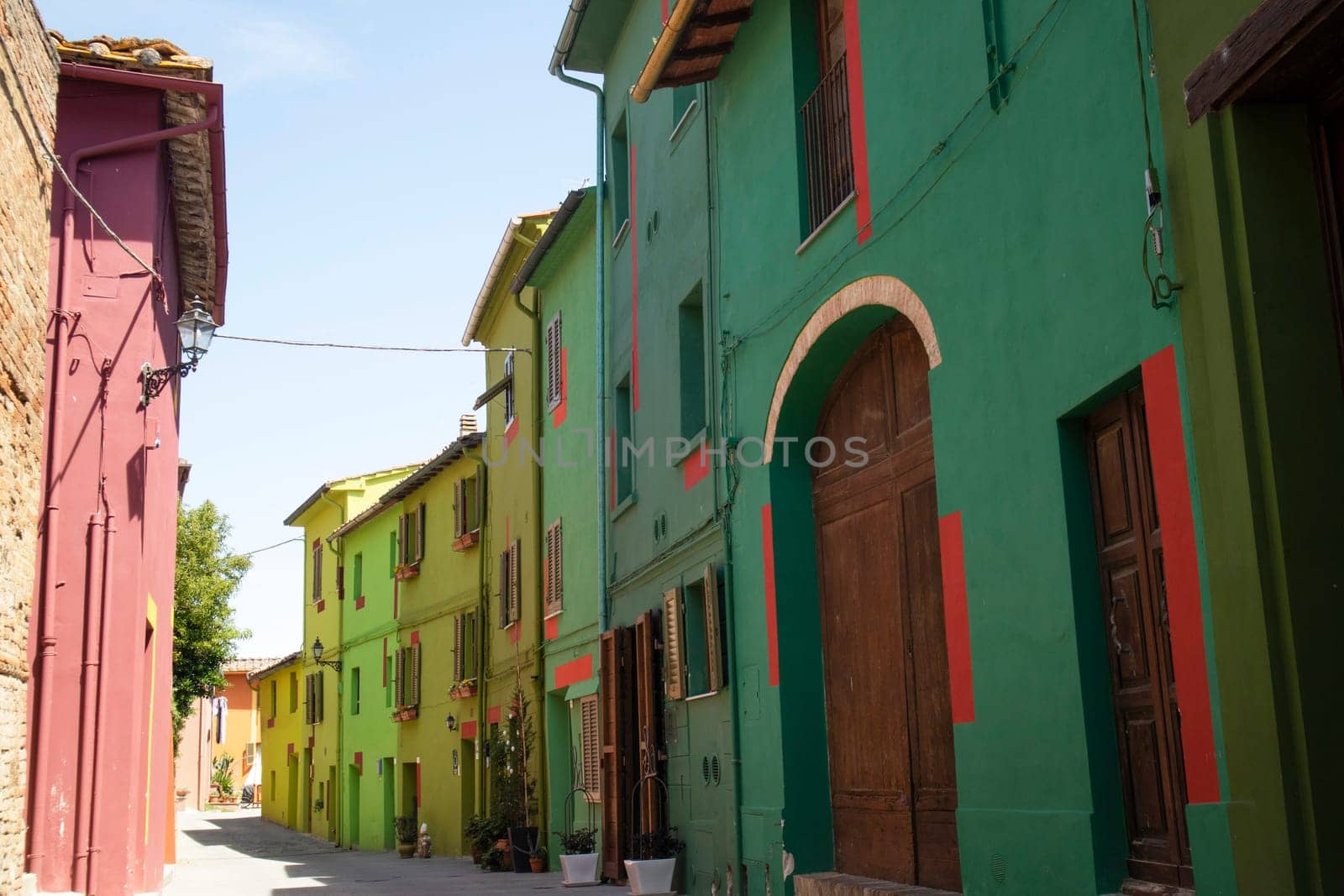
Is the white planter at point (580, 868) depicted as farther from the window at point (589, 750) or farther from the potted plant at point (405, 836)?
the potted plant at point (405, 836)

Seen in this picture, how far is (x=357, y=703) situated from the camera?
3234 cm

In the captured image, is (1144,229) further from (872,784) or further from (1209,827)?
(872,784)

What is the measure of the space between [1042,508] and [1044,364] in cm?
68

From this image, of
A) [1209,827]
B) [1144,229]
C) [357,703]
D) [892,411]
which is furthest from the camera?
[357,703]

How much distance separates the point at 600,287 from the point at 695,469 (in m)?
4.46

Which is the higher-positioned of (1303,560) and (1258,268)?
(1258,268)

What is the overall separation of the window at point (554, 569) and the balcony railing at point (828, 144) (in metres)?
9.18

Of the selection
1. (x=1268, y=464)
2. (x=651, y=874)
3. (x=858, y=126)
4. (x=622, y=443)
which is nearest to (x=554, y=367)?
(x=622, y=443)

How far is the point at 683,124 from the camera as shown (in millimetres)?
12914

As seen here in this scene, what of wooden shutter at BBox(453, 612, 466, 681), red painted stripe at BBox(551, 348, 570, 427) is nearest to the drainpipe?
red painted stripe at BBox(551, 348, 570, 427)

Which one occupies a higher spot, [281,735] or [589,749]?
[281,735]

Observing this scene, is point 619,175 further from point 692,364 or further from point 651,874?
point 651,874

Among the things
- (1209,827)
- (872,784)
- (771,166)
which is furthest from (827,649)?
(1209,827)

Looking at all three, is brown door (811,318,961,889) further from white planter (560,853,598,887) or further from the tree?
the tree
